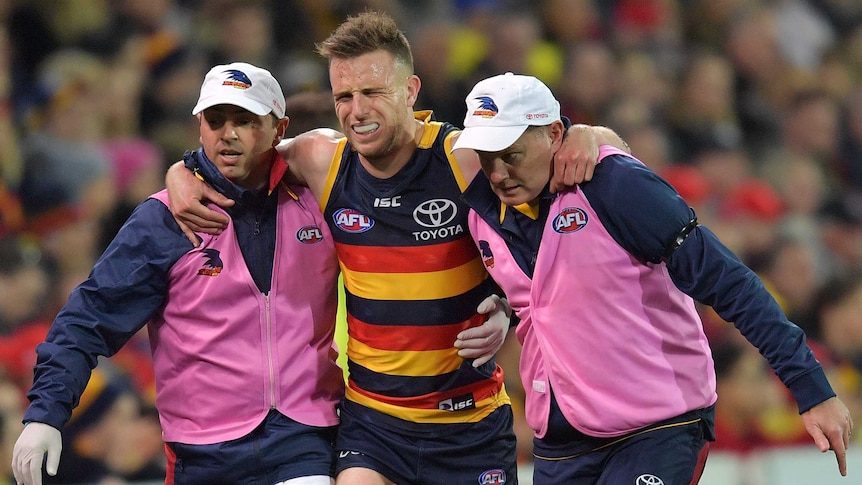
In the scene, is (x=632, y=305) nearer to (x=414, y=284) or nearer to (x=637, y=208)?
(x=637, y=208)

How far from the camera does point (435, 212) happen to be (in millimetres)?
3893

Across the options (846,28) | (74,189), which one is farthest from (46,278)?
(846,28)

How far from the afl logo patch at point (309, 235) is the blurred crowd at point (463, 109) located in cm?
150

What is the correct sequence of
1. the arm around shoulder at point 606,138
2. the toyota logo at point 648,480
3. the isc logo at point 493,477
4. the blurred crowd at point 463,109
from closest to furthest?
the toyota logo at point 648,480 → the arm around shoulder at point 606,138 → the isc logo at point 493,477 → the blurred crowd at point 463,109

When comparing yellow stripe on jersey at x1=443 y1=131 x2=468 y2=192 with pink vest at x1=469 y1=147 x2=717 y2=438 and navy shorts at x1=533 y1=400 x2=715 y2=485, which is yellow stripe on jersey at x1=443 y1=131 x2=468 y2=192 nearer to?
pink vest at x1=469 y1=147 x2=717 y2=438

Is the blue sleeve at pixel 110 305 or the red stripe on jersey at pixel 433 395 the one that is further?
the red stripe on jersey at pixel 433 395

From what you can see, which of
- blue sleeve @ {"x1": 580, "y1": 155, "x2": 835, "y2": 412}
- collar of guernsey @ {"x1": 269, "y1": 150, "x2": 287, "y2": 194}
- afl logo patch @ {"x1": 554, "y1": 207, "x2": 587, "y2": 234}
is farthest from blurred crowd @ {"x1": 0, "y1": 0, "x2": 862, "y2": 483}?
blue sleeve @ {"x1": 580, "y1": 155, "x2": 835, "y2": 412}

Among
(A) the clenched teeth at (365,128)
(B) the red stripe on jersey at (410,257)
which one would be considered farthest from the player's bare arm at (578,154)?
(A) the clenched teeth at (365,128)

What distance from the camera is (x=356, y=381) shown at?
13.2 ft

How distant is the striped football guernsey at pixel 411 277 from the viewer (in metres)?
3.89

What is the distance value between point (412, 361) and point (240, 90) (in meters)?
1.06

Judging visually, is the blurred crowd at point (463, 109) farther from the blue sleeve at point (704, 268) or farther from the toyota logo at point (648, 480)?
the toyota logo at point (648, 480)

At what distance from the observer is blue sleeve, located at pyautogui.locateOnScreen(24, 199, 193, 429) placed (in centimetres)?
371

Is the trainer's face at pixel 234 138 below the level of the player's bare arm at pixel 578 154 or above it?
below
